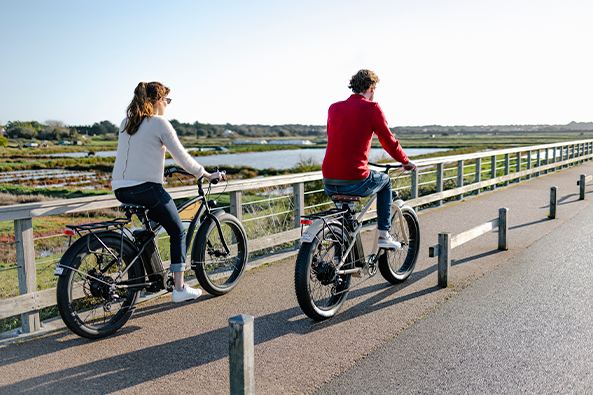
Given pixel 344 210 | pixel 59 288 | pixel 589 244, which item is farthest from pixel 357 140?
pixel 589 244

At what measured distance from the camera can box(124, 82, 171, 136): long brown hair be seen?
4.36 meters

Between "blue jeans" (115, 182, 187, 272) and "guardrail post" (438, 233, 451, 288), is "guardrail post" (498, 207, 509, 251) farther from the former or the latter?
"blue jeans" (115, 182, 187, 272)

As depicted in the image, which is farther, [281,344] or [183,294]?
[183,294]

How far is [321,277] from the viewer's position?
4688 millimetres

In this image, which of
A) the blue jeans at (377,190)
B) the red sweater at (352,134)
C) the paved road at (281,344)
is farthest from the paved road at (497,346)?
the red sweater at (352,134)

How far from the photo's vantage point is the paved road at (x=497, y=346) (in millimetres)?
3504

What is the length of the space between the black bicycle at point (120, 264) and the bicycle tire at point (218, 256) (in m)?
0.01

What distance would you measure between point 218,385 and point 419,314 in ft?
7.45

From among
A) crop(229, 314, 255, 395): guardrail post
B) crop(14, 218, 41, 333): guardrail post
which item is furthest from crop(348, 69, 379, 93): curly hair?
crop(14, 218, 41, 333): guardrail post

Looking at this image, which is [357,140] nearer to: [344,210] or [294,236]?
[344,210]

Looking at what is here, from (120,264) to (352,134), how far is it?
2386 mm

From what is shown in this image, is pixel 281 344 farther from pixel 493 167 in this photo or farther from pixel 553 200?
pixel 493 167

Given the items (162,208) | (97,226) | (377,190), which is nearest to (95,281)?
(97,226)

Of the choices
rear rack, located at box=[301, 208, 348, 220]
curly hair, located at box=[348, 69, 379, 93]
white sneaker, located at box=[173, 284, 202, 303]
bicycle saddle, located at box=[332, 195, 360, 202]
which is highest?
curly hair, located at box=[348, 69, 379, 93]
